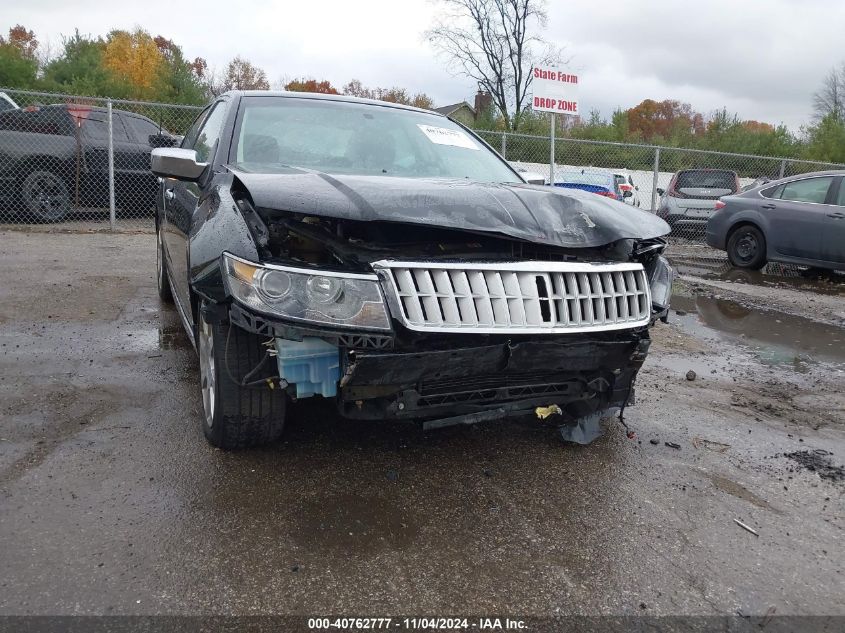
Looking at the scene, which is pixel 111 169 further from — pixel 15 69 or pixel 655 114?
pixel 655 114

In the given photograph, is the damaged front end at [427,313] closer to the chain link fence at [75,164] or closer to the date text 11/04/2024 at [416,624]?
the date text 11/04/2024 at [416,624]

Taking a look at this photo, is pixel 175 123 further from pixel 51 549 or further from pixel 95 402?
pixel 51 549

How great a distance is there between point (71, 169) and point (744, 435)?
32.9 feet

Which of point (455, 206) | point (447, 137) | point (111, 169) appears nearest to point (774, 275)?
point (447, 137)

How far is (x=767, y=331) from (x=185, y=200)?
5.15 metres

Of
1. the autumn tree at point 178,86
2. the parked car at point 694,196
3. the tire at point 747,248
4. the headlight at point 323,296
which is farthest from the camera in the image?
the autumn tree at point 178,86

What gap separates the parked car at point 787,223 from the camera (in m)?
9.02

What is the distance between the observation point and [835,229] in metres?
8.92

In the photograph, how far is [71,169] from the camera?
1006 centimetres

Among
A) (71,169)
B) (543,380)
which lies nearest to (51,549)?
(543,380)

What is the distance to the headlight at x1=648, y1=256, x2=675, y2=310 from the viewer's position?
2.90 m

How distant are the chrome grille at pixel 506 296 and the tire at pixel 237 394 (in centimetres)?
62

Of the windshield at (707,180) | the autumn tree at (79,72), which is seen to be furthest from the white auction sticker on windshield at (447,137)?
the autumn tree at (79,72)

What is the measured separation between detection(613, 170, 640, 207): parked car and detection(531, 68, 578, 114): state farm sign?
4.67 metres
